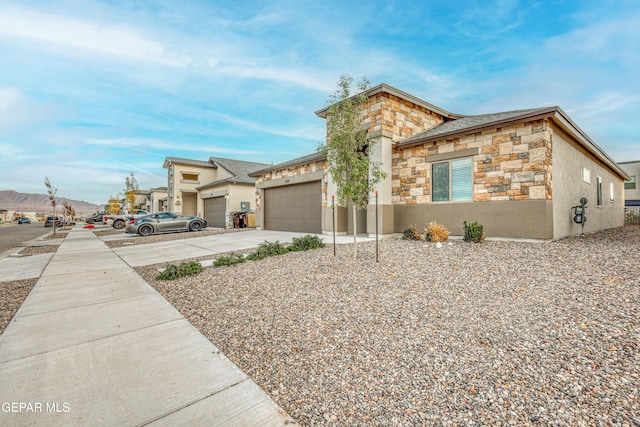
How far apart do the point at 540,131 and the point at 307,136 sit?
670 inches

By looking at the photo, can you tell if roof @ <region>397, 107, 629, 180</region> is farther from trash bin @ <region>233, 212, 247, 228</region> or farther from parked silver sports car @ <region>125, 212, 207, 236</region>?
parked silver sports car @ <region>125, 212, 207, 236</region>

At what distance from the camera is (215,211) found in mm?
23266

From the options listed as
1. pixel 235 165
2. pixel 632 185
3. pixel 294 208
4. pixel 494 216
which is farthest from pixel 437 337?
pixel 632 185

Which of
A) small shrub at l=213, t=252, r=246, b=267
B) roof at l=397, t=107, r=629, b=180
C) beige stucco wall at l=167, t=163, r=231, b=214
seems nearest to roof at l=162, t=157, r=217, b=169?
beige stucco wall at l=167, t=163, r=231, b=214

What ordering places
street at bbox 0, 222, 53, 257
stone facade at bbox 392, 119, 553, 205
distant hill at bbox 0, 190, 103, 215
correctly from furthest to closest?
distant hill at bbox 0, 190, 103, 215, street at bbox 0, 222, 53, 257, stone facade at bbox 392, 119, 553, 205

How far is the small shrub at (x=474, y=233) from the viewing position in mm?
8102

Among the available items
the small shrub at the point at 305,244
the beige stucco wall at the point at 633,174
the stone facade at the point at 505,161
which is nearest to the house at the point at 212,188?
the small shrub at the point at 305,244

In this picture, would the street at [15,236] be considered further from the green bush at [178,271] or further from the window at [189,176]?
the window at [189,176]

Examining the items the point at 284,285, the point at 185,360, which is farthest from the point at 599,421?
the point at 284,285

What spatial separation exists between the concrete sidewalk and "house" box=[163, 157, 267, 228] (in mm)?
17582

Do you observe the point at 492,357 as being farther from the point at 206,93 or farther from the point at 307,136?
the point at 307,136

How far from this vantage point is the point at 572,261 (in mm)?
5547

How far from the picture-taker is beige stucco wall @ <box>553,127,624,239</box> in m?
8.52

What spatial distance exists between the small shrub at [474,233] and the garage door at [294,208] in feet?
21.3
